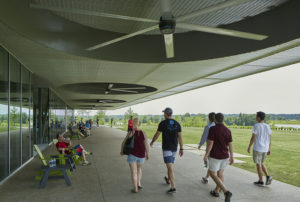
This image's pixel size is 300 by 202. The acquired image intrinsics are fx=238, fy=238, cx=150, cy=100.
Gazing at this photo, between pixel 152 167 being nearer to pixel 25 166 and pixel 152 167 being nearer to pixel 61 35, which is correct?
pixel 25 166

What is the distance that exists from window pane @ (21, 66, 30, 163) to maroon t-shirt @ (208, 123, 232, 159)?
6390 millimetres

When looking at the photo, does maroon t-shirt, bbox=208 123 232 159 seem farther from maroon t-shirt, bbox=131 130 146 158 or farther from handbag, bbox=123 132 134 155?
handbag, bbox=123 132 134 155

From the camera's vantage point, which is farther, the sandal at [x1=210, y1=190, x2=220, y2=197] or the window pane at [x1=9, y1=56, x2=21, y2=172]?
the window pane at [x1=9, y1=56, x2=21, y2=172]

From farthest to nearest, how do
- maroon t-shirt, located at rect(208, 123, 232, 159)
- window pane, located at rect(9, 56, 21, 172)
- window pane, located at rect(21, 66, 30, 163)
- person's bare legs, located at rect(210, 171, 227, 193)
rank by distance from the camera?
window pane, located at rect(21, 66, 30, 163), window pane, located at rect(9, 56, 21, 172), maroon t-shirt, located at rect(208, 123, 232, 159), person's bare legs, located at rect(210, 171, 227, 193)

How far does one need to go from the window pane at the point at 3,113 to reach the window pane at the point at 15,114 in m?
0.41

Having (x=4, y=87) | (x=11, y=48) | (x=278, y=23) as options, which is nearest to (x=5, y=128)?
(x=4, y=87)

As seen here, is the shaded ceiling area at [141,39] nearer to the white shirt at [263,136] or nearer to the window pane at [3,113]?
the window pane at [3,113]

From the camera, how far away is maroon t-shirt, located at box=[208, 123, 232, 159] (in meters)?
4.62

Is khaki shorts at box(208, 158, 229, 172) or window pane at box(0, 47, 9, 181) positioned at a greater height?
window pane at box(0, 47, 9, 181)

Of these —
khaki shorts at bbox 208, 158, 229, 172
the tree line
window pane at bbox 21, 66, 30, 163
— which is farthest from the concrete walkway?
the tree line

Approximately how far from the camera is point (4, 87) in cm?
605

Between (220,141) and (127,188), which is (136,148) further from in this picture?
(220,141)

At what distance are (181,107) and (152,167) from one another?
134114mm

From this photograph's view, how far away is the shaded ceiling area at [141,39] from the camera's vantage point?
5.25 meters
